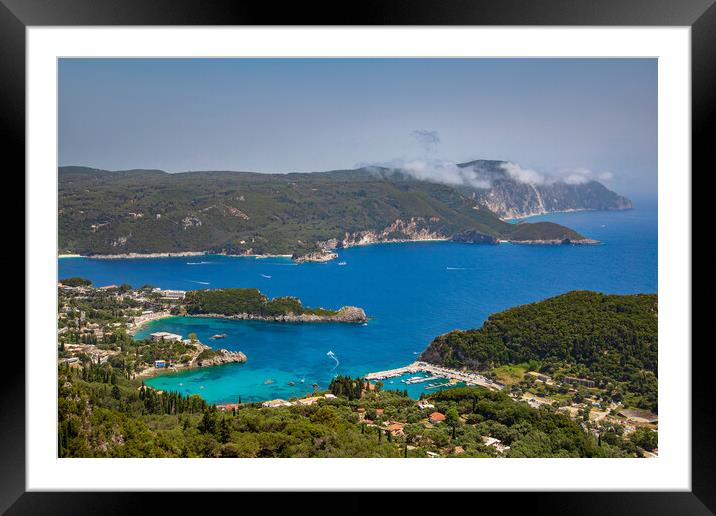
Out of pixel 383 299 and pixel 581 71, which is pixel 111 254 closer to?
pixel 383 299

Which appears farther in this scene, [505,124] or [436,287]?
[505,124]

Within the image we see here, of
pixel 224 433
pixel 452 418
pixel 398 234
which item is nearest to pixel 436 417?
pixel 452 418

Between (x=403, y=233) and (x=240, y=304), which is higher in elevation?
(x=403, y=233)

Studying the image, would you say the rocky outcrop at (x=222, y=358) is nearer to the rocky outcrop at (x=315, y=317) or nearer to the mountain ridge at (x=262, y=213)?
the rocky outcrop at (x=315, y=317)

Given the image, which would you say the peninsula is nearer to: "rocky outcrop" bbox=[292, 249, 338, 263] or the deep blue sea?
"rocky outcrop" bbox=[292, 249, 338, 263]

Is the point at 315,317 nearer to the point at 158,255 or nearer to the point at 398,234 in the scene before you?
the point at 158,255

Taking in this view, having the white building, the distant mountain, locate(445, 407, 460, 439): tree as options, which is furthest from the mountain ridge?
locate(445, 407, 460, 439): tree

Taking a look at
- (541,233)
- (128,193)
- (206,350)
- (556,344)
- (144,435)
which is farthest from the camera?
(541,233)

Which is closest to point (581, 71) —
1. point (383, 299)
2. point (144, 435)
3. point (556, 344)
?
point (383, 299)
